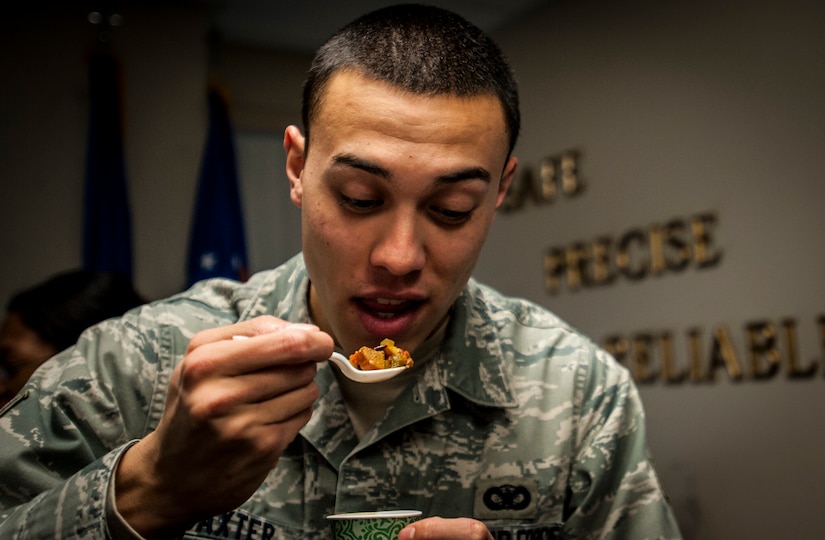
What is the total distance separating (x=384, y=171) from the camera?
4.01ft

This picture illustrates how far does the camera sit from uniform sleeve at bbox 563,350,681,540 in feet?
4.84

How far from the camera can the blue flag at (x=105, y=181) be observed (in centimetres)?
411

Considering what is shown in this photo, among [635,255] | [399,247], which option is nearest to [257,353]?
[399,247]

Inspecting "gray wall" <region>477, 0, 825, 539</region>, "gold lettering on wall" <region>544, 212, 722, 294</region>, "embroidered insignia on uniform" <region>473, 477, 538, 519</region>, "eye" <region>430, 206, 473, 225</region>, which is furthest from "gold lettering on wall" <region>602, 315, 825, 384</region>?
"eye" <region>430, 206, 473, 225</region>

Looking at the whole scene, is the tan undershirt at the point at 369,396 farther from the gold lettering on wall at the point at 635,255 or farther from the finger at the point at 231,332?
the gold lettering on wall at the point at 635,255

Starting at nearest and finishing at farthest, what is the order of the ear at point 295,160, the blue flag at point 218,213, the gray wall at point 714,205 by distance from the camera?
the ear at point 295,160 < the gray wall at point 714,205 < the blue flag at point 218,213

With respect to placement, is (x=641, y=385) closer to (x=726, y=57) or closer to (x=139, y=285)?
(x=726, y=57)

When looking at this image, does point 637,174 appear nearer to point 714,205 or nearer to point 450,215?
point 714,205

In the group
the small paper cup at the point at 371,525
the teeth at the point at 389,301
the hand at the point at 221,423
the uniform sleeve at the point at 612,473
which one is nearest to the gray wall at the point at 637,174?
the uniform sleeve at the point at 612,473

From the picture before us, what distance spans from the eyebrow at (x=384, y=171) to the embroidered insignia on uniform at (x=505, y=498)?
610 millimetres

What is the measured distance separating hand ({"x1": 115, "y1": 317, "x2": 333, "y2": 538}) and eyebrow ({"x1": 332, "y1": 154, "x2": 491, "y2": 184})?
34 centimetres

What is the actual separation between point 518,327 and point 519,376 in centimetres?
14

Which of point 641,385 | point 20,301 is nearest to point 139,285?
point 20,301

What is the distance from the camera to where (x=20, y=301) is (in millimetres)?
2812
